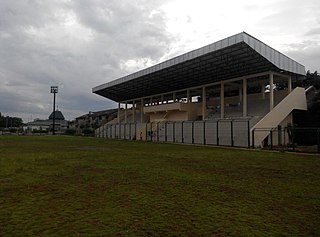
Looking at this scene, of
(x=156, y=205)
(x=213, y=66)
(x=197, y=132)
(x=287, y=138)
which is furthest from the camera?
(x=213, y=66)

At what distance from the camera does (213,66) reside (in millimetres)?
42250

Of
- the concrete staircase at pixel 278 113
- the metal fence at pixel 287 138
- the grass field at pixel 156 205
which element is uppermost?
the concrete staircase at pixel 278 113

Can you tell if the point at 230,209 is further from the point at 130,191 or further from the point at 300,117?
the point at 300,117

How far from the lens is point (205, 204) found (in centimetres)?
743

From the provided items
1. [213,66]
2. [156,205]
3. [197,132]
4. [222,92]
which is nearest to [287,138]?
[197,132]

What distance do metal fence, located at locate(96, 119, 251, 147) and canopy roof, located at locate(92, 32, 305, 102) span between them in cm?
772

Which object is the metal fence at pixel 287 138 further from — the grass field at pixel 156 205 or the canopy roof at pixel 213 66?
the grass field at pixel 156 205

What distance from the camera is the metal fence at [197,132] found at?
35250 millimetres

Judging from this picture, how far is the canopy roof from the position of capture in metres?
34.2

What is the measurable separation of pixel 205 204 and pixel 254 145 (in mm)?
27687

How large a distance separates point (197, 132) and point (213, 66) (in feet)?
30.3

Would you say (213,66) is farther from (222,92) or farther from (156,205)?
(156,205)

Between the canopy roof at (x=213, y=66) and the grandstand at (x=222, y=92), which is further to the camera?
the grandstand at (x=222, y=92)

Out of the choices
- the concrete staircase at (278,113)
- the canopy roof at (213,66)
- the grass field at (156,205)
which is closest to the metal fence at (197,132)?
the concrete staircase at (278,113)
